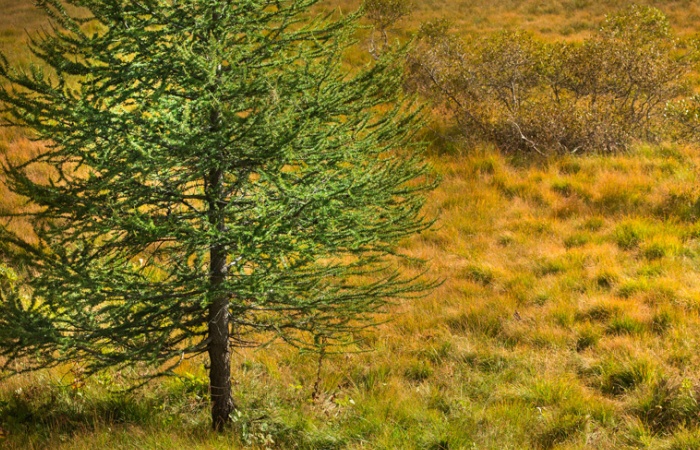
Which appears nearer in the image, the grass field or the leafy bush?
the grass field

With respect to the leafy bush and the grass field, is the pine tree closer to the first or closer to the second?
the grass field

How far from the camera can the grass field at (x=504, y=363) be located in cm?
518

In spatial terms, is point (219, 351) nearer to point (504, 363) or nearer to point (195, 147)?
point (195, 147)

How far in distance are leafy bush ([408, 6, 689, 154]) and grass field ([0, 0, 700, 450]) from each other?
1721mm

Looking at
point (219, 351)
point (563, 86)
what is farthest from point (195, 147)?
point (563, 86)

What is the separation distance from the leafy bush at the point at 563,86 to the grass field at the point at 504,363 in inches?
67.8

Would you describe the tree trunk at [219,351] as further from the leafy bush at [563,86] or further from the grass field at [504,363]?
the leafy bush at [563,86]

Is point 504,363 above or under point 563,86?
under

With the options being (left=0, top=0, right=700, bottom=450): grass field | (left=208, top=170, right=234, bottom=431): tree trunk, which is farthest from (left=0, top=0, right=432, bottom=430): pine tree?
(left=0, top=0, right=700, bottom=450): grass field

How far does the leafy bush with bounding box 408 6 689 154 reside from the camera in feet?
39.7

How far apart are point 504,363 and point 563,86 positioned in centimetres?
868

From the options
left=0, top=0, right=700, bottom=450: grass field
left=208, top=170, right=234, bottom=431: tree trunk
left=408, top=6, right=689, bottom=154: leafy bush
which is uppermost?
left=408, top=6, right=689, bottom=154: leafy bush

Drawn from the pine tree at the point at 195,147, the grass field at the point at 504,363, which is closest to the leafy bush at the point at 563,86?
the grass field at the point at 504,363

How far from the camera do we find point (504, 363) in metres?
6.47
